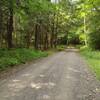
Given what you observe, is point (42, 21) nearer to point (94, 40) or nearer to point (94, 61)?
point (94, 40)

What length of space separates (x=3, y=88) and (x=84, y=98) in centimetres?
327

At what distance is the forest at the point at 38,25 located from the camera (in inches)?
736

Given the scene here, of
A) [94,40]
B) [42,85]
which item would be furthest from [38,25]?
[42,85]

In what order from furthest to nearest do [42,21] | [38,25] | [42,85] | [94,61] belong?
[42,21]
[38,25]
[94,61]
[42,85]

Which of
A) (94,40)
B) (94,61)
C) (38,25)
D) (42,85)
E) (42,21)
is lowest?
(94,61)

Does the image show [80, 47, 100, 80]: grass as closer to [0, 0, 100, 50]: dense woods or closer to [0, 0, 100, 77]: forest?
[0, 0, 100, 77]: forest

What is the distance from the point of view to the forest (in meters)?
18.7

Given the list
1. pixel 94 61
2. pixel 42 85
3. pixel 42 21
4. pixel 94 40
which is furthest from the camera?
pixel 94 40

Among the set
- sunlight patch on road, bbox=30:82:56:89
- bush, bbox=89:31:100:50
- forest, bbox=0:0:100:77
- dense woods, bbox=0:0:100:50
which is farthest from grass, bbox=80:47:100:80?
bush, bbox=89:31:100:50

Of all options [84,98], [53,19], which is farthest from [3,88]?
[53,19]

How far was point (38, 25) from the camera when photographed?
3506 centimetres

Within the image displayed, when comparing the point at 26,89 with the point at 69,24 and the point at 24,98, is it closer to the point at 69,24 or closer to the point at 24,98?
the point at 24,98

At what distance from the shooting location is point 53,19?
50625mm

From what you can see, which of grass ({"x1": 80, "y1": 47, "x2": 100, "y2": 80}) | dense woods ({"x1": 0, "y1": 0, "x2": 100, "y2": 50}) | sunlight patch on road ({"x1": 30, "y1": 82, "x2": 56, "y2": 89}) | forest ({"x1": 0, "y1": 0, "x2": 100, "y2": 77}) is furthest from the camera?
dense woods ({"x1": 0, "y1": 0, "x2": 100, "y2": 50})
